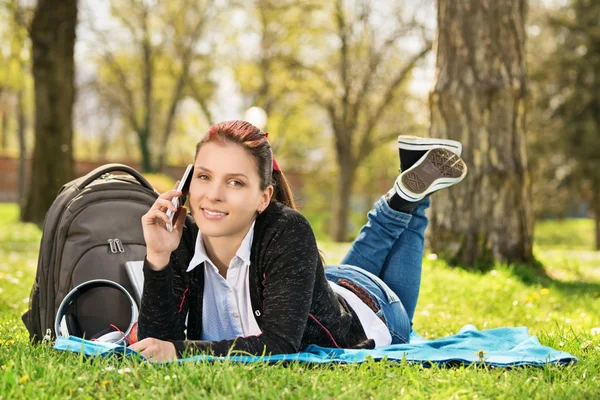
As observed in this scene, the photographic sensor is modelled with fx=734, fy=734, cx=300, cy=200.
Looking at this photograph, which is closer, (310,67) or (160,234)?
(160,234)

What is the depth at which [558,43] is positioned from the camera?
23875 mm

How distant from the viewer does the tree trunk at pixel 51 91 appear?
1454cm

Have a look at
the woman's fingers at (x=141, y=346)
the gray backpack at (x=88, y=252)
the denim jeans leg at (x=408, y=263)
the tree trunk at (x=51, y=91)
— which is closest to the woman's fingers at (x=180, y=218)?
the woman's fingers at (x=141, y=346)

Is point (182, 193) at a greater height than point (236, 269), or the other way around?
point (182, 193)

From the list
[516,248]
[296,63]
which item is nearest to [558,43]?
[296,63]

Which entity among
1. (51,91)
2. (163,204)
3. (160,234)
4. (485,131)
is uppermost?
(51,91)

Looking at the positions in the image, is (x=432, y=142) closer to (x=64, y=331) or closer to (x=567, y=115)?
(x=64, y=331)

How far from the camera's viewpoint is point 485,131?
7227mm

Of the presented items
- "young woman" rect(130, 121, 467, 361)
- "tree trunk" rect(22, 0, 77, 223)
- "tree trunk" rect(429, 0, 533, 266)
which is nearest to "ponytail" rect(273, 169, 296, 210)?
"young woman" rect(130, 121, 467, 361)

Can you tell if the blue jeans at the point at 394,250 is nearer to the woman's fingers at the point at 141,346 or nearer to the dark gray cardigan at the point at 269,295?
the dark gray cardigan at the point at 269,295

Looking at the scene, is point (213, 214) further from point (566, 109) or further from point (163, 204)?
point (566, 109)

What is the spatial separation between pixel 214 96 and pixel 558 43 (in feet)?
45.8

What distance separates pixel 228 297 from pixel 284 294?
35 cm

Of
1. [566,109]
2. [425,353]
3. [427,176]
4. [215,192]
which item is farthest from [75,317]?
[566,109]
